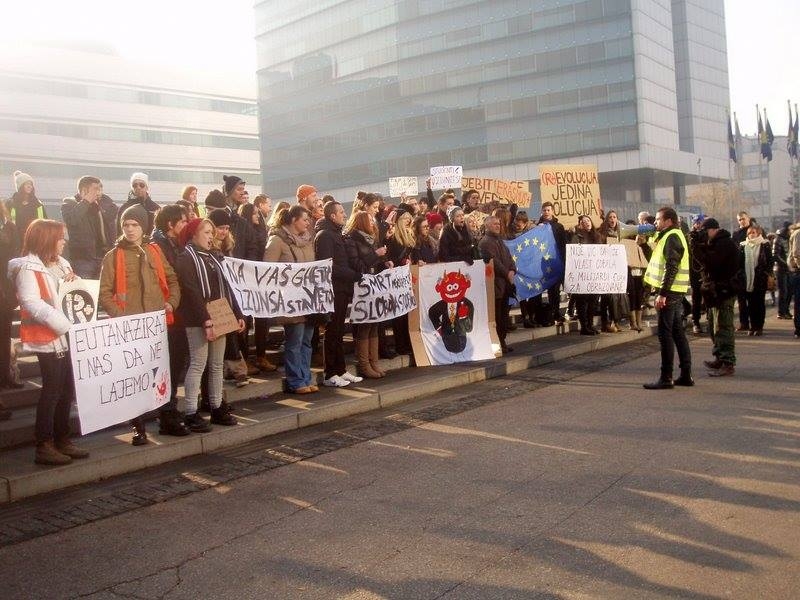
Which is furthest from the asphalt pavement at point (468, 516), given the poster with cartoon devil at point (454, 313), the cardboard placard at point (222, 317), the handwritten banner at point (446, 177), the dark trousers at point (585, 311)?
the handwritten banner at point (446, 177)

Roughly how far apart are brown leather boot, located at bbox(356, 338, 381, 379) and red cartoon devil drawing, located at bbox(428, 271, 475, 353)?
4.81ft

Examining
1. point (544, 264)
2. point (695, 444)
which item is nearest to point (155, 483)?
point (695, 444)

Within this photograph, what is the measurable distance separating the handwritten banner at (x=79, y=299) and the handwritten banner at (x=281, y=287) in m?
1.55

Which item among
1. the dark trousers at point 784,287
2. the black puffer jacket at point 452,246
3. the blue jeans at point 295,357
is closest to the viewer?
the blue jeans at point 295,357

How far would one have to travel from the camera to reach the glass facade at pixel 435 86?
249 feet

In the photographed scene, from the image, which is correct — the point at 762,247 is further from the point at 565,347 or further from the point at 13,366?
the point at 13,366

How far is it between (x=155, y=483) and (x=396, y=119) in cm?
8517

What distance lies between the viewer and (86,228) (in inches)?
421

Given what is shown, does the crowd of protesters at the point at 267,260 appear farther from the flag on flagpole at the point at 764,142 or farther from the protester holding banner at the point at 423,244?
the flag on flagpole at the point at 764,142

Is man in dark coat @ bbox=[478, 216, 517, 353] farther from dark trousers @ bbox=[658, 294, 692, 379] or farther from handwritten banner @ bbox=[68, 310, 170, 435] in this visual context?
handwritten banner @ bbox=[68, 310, 170, 435]

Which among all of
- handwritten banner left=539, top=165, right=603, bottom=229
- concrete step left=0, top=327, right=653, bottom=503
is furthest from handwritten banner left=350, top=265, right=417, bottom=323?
handwritten banner left=539, top=165, right=603, bottom=229

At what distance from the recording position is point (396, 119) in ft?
294

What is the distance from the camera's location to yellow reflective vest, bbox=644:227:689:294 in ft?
33.7

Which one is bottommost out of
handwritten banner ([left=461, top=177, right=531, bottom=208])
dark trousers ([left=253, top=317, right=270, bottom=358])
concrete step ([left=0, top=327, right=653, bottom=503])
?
Result: concrete step ([left=0, top=327, right=653, bottom=503])
